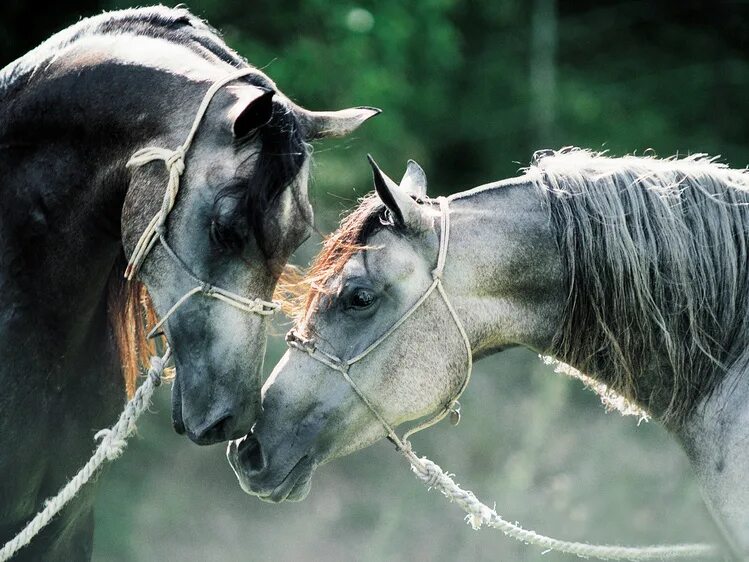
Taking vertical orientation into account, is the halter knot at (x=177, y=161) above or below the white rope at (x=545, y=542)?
above

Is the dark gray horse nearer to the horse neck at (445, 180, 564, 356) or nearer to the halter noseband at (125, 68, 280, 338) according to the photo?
the halter noseband at (125, 68, 280, 338)

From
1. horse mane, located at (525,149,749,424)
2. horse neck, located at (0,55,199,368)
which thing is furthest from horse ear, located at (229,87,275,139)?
horse mane, located at (525,149,749,424)

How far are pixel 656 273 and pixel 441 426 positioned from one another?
5.37 meters

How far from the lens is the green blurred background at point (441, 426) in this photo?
23.4ft

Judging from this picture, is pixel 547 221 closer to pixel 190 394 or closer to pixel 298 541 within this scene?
pixel 190 394

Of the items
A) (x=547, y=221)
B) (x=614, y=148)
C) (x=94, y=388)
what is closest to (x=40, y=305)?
(x=94, y=388)

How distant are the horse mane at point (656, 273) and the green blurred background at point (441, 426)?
10.3 ft

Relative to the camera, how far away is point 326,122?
3.06 m

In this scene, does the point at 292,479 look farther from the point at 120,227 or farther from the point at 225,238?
the point at 120,227

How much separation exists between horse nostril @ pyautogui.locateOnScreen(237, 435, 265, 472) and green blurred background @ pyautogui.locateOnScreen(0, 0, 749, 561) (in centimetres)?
310

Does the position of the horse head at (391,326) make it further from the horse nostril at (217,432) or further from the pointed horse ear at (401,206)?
the horse nostril at (217,432)

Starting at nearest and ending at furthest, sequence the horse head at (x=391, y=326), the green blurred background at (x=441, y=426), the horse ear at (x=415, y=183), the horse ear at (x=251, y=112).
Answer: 1. the horse ear at (x=251, y=112)
2. the horse head at (x=391, y=326)
3. the horse ear at (x=415, y=183)
4. the green blurred background at (x=441, y=426)

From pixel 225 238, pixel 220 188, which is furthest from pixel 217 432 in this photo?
pixel 220 188

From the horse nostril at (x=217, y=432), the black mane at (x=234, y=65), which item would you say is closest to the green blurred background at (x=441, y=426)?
the black mane at (x=234, y=65)
